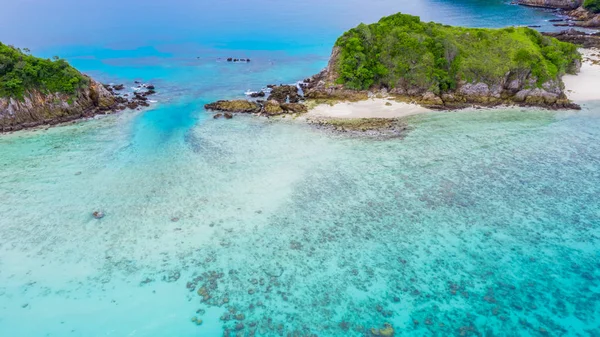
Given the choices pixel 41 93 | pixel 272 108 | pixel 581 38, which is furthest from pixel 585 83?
pixel 41 93

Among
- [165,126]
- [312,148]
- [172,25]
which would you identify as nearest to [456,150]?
[312,148]

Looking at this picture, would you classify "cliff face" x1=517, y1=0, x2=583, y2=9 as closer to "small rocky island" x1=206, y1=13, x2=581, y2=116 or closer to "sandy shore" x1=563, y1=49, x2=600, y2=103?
"sandy shore" x1=563, y1=49, x2=600, y2=103

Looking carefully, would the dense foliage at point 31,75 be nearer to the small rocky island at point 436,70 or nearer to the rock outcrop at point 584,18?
the small rocky island at point 436,70

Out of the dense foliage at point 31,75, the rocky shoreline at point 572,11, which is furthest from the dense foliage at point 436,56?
the rocky shoreline at point 572,11

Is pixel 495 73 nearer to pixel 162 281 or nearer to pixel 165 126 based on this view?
pixel 165 126

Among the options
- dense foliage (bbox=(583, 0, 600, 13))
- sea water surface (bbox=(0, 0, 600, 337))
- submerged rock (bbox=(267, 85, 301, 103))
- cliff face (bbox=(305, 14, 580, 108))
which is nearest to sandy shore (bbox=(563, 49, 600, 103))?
cliff face (bbox=(305, 14, 580, 108))

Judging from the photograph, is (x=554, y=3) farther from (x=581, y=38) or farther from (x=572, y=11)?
(x=581, y=38)
